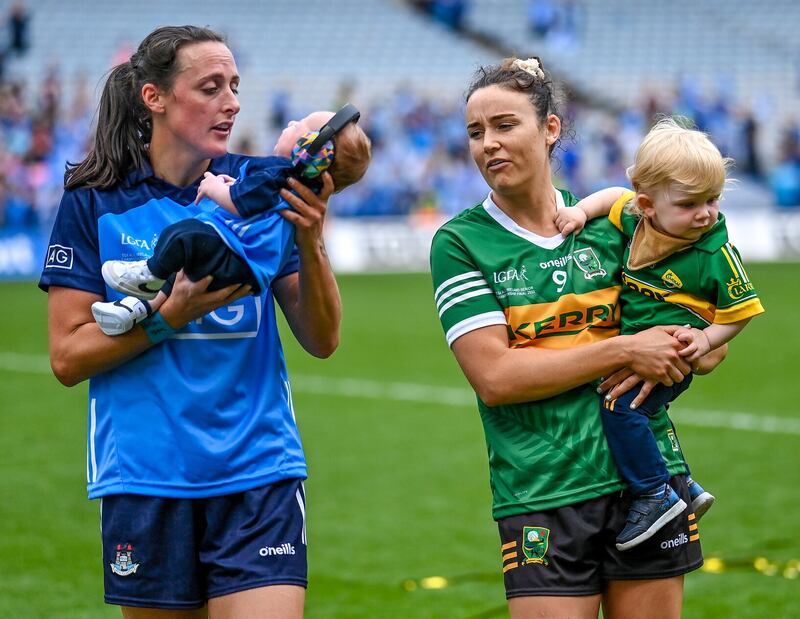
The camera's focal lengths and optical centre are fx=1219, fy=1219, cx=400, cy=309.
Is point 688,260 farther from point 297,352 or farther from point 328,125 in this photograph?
point 297,352

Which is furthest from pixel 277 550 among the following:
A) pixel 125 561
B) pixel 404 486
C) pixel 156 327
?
pixel 404 486

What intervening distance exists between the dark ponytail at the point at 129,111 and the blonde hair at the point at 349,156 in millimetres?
554

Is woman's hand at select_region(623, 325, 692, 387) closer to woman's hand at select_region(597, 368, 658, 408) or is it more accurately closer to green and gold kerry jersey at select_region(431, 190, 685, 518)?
woman's hand at select_region(597, 368, 658, 408)

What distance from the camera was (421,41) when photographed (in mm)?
33906

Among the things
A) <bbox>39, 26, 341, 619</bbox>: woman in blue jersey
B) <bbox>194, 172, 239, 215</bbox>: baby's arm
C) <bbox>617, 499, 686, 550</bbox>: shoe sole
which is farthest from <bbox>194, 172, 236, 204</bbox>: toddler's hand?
<bbox>617, 499, 686, 550</bbox>: shoe sole

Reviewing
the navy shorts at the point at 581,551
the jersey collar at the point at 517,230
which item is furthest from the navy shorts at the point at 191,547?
the jersey collar at the point at 517,230

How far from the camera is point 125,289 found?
3406 millimetres

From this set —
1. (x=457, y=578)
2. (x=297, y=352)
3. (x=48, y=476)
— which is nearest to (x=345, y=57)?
(x=297, y=352)

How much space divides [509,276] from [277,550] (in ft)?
3.42

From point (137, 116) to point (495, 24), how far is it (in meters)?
32.1

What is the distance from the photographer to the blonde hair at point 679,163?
3385mm

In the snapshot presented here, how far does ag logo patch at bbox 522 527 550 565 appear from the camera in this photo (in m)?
3.48

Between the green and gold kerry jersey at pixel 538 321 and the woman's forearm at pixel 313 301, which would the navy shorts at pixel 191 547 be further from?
the green and gold kerry jersey at pixel 538 321

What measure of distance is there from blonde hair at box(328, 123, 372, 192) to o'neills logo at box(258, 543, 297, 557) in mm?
1038
